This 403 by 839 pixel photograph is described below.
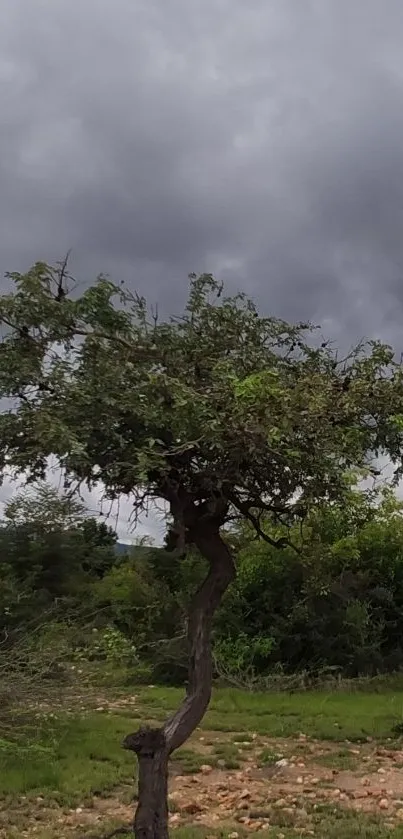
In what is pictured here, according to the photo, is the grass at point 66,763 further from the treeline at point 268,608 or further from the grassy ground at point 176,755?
the treeline at point 268,608

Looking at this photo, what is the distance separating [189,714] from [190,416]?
190cm

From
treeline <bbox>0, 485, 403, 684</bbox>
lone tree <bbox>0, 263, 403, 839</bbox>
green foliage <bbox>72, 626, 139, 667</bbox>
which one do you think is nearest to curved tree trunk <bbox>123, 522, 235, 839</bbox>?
lone tree <bbox>0, 263, 403, 839</bbox>

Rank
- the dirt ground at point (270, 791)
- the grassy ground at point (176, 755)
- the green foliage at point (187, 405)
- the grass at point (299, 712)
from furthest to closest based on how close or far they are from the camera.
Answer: the grass at point (299, 712)
the dirt ground at point (270, 791)
the grassy ground at point (176, 755)
the green foliage at point (187, 405)

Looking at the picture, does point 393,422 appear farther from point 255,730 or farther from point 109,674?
point 109,674

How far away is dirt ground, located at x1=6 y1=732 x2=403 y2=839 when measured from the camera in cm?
596

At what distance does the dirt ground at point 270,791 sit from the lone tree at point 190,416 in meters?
1.67

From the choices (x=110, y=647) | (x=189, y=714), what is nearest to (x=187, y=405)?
(x=189, y=714)

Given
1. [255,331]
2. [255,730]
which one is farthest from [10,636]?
[255,331]

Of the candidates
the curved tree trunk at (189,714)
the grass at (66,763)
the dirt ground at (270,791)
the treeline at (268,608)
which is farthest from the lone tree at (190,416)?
the treeline at (268,608)

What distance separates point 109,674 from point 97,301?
7.87 meters

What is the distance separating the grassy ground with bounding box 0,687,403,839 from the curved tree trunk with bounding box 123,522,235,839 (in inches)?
42.1

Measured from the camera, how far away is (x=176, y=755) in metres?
8.32

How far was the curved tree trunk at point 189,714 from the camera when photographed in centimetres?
450

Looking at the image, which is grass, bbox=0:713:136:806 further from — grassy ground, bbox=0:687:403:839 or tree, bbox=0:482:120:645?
tree, bbox=0:482:120:645
